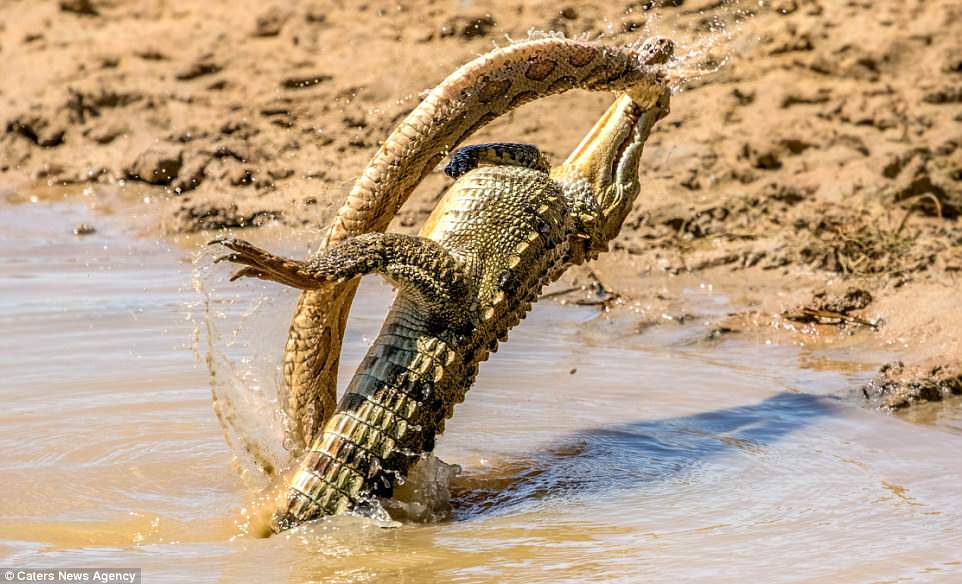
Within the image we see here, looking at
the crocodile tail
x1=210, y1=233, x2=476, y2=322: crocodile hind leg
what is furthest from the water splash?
x1=210, y1=233, x2=476, y2=322: crocodile hind leg

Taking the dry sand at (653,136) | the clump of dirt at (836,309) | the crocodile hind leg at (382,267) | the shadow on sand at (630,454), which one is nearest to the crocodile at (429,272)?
the crocodile hind leg at (382,267)

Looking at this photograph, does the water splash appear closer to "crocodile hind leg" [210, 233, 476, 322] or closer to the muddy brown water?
the muddy brown water

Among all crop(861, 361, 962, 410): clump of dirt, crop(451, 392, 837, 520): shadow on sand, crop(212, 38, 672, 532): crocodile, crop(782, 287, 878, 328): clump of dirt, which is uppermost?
crop(212, 38, 672, 532): crocodile

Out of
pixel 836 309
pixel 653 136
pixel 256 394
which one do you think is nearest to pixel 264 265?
pixel 256 394

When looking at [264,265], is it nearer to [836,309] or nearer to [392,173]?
[392,173]

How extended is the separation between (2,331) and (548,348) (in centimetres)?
247

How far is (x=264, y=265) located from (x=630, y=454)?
1.84 meters

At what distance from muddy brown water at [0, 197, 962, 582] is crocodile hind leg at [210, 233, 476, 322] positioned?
0.54m

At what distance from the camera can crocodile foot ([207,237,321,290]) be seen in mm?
3521

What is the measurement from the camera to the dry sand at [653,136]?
741cm

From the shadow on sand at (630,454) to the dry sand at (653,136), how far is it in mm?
1129

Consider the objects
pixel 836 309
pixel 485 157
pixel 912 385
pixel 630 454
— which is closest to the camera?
pixel 485 157

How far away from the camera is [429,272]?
3.97m

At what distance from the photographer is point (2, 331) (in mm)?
6582
